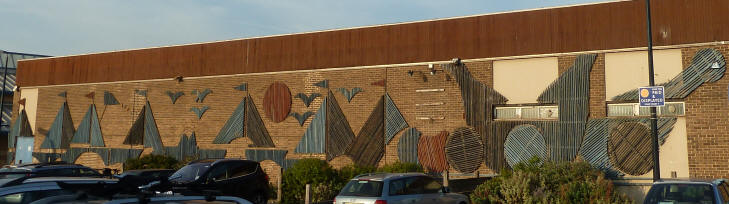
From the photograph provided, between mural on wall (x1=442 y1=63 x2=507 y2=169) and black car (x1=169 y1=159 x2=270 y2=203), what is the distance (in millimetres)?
7737

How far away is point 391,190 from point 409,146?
30.7 ft

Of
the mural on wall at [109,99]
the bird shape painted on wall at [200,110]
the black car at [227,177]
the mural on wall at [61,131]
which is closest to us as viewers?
the black car at [227,177]

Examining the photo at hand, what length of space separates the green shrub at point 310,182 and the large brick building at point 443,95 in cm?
302

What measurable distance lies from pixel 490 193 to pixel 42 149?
27.9m

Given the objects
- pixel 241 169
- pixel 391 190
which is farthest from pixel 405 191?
pixel 241 169

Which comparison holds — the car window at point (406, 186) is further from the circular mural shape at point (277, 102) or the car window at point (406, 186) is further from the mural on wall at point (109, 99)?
the mural on wall at point (109, 99)

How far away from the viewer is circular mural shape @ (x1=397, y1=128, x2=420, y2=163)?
22.2 metres

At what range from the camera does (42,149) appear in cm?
3391

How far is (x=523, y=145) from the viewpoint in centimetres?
2023

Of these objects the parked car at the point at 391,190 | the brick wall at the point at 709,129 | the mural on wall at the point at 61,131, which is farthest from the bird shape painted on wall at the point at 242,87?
the brick wall at the point at 709,129

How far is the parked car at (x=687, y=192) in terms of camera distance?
10.5 meters

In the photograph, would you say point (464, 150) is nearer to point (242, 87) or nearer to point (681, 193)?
point (681, 193)

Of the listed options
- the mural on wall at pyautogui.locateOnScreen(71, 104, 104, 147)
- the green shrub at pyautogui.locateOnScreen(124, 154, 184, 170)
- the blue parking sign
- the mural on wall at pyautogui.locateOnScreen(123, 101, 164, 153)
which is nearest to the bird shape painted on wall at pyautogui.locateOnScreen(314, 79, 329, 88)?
the green shrub at pyautogui.locateOnScreen(124, 154, 184, 170)

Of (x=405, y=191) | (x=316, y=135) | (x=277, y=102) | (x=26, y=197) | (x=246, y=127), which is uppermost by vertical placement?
(x=277, y=102)
